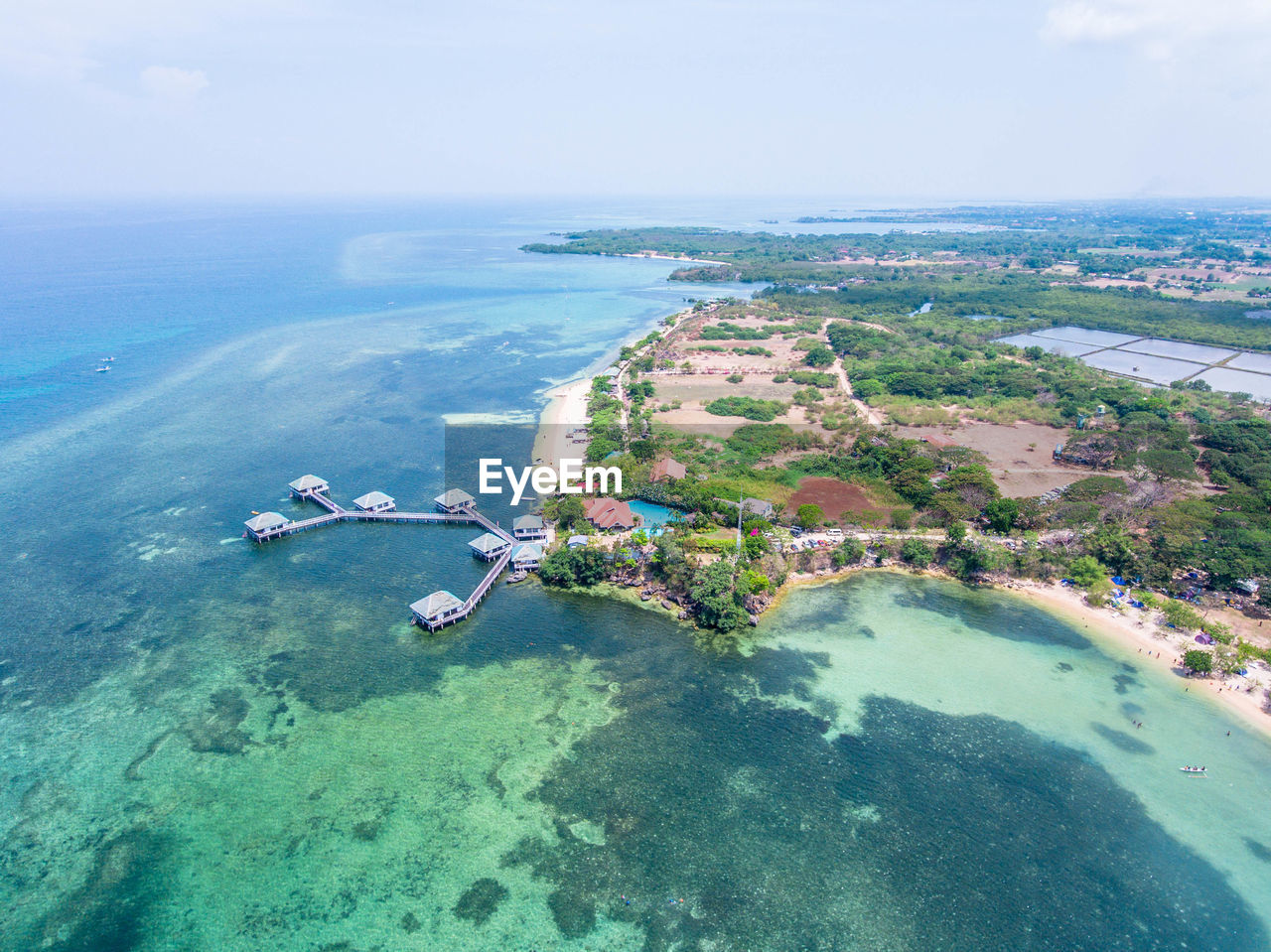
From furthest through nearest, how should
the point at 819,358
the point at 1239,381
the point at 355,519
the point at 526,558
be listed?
the point at 819,358
the point at 1239,381
the point at 355,519
the point at 526,558

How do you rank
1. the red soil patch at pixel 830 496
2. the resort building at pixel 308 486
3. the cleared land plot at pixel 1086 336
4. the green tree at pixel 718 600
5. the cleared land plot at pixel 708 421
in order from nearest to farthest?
the green tree at pixel 718 600 → the red soil patch at pixel 830 496 → the resort building at pixel 308 486 → the cleared land plot at pixel 708 421 → the cleared land plot at pixel 1086 336

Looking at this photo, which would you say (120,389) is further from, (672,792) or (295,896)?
(672,792)

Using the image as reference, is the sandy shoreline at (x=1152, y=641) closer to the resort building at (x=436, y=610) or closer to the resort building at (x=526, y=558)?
the resort building at (x=526, y=558)

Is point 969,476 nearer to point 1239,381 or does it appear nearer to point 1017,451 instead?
point 1017,451

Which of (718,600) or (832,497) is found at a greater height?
(832,497)

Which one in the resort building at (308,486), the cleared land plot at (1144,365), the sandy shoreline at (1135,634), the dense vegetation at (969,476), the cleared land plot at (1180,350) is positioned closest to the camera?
the sandy shoreline at (1135,634)

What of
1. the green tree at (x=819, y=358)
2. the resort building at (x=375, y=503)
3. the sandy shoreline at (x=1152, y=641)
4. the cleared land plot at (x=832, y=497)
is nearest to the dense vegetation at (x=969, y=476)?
the green tree at (x=819, y=358)

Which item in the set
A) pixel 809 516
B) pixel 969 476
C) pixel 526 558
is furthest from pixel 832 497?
pixel 526 558

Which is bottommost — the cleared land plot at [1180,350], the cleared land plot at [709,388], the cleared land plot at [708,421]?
the cleared land plot at [708,421]
